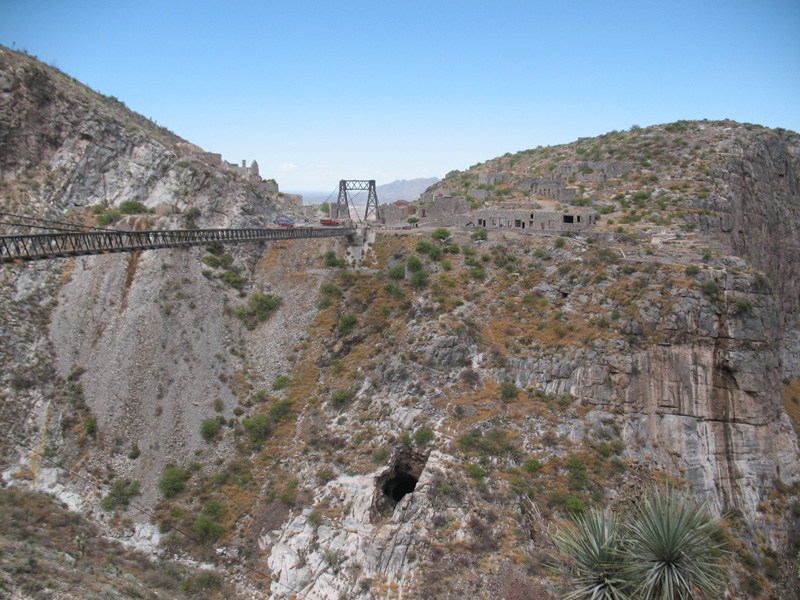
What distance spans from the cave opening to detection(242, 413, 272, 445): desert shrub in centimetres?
866

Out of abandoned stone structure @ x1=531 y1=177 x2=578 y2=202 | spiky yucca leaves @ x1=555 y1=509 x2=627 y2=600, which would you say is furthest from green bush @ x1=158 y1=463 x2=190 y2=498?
abandoned stone structure @ x1=531 y1=177 x2=578 y2=202

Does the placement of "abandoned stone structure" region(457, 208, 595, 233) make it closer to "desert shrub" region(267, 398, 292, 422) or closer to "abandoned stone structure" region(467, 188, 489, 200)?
"abandoned stone structure" region(467, 188, 489, 200)

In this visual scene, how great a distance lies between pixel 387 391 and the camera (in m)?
31.0

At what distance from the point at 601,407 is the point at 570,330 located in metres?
5.26

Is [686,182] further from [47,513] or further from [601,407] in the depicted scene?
[47,513]

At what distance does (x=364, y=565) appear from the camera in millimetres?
23141

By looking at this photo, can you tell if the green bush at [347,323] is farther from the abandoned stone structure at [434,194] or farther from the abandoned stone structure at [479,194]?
the abandoned stone structure at [434,194]

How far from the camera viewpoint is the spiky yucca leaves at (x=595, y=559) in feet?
55.9

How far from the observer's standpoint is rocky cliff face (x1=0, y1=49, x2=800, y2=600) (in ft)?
79.3

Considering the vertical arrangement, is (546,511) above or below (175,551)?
above

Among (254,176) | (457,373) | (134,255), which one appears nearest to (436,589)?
(457,373)

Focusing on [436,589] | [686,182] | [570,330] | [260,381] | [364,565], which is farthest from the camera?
[686,182]

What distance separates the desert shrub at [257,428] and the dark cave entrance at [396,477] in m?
8.61

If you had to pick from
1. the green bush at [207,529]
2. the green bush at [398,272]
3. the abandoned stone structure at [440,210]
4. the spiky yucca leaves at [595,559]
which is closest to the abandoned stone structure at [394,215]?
the abandoned stone structure at [440,210]
